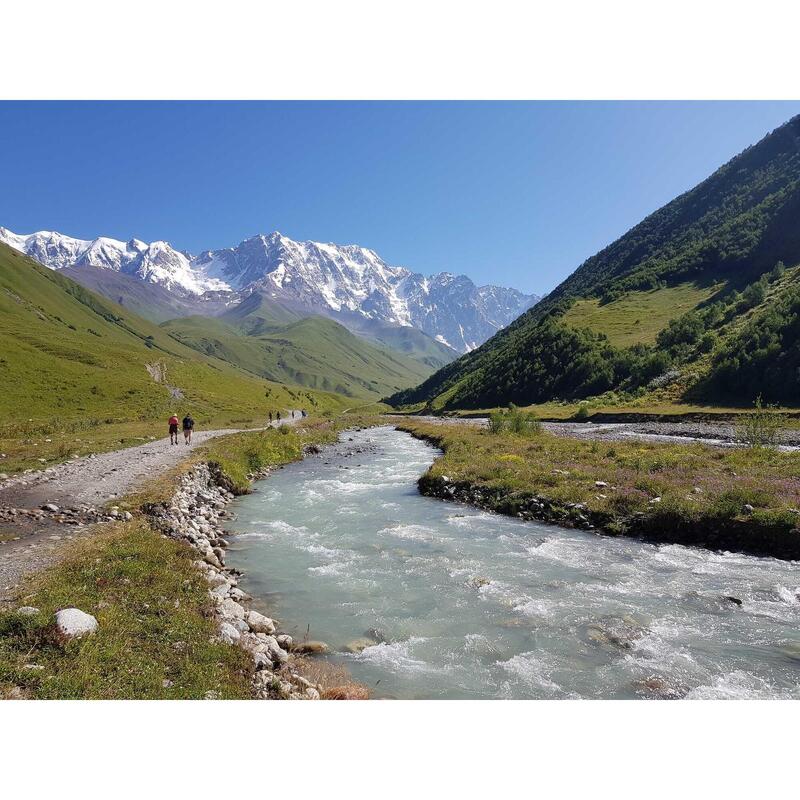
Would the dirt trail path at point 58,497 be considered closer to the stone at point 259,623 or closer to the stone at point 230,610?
the stone at point 230,610

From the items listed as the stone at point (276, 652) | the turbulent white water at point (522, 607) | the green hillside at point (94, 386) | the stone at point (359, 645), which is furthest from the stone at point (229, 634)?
the green hillside at point (94, 386)

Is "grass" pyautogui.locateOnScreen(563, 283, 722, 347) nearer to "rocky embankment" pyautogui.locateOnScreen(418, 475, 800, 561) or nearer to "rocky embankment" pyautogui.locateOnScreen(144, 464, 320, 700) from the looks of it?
"rocky embankment" pyautogui.locateOnScreen(418, 475, 800, 561)

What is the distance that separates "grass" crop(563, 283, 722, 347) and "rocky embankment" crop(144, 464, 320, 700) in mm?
115677

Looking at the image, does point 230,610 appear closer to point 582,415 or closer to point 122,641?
point 122,641

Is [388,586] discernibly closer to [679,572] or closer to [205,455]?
[679,572]

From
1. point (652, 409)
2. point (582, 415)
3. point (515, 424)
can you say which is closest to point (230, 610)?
point (515, 424)

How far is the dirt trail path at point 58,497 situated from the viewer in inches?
486

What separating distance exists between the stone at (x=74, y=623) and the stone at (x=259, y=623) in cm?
319

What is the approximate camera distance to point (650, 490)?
2112 centimetres

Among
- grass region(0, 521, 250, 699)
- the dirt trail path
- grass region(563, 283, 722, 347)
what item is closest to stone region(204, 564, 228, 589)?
grass region(0, 521, 250, 699)

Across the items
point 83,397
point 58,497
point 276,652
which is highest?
point 83,397

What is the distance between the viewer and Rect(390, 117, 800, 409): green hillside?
77688 mm

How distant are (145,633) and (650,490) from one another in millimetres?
20210

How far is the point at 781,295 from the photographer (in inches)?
3693
